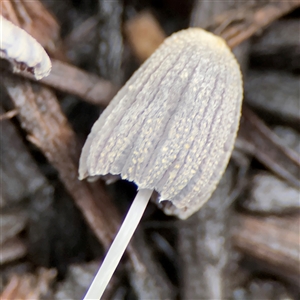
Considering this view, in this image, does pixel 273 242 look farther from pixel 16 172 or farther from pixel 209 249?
pixel 16 172

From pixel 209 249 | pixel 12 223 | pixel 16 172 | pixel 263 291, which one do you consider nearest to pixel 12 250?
pixel 12 223

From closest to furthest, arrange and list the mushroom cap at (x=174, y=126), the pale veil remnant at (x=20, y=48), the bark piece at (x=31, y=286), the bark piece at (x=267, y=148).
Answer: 1. the pale veil remnant at (x=20, y=48)
2. the mushroom cap at (x=174, y=126)
3. the bark piece at (x=31, y=286)
4. the bark piece at (x=267, y=148)

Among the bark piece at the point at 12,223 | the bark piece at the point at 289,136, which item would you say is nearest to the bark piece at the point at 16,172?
the bark piece at the point at 12,223

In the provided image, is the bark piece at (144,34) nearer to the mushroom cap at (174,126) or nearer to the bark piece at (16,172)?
the mushroom cap at (174,126)

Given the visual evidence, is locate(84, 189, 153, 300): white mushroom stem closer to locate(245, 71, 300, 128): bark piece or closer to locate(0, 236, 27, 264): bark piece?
locate(0, 236, 27, 264): bark piece

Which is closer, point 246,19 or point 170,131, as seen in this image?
point 170,131

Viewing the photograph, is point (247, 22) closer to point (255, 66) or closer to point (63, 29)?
point (255, 66)

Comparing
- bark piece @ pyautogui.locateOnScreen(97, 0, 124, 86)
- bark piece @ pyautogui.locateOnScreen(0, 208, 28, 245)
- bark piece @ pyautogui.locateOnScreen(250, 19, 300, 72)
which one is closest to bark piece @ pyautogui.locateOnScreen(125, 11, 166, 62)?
bark piece @ pyautogui.locateOnScreen(97, 0, 124, 86)
